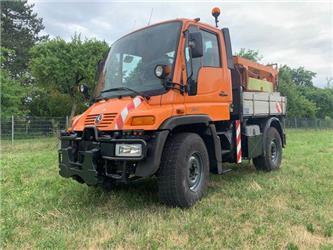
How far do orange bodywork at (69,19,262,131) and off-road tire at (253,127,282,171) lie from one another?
217 cm

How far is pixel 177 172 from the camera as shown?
16.1ft

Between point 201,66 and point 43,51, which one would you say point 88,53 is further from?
point 201,66

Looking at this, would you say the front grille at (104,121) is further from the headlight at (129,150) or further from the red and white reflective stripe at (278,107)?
the red and white reflective stripe at (278,107)

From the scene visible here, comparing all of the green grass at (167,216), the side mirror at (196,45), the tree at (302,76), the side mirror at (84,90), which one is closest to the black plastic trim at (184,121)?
the side mirror at (196,45)

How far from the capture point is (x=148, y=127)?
469cm

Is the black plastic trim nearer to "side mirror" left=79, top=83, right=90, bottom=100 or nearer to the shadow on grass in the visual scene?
the shadow on grass

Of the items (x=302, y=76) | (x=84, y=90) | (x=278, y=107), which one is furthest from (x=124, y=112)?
(x=302, y=76)

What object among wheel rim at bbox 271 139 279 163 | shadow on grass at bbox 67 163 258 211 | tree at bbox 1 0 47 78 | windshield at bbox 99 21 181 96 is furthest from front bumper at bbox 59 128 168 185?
tree at bbox 1 0 47 78

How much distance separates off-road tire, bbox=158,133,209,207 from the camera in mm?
4918

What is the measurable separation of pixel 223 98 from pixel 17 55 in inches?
1401

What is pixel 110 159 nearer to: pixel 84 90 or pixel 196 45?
pixel 196 45

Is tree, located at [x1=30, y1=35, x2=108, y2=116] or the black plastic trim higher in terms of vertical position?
tree, located at [x1=30, y1=35, x2=108, y2=116]

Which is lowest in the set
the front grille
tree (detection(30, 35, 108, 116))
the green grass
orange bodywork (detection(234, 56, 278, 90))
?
the green grass

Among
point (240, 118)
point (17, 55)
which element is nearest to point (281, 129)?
point (240, 118)
